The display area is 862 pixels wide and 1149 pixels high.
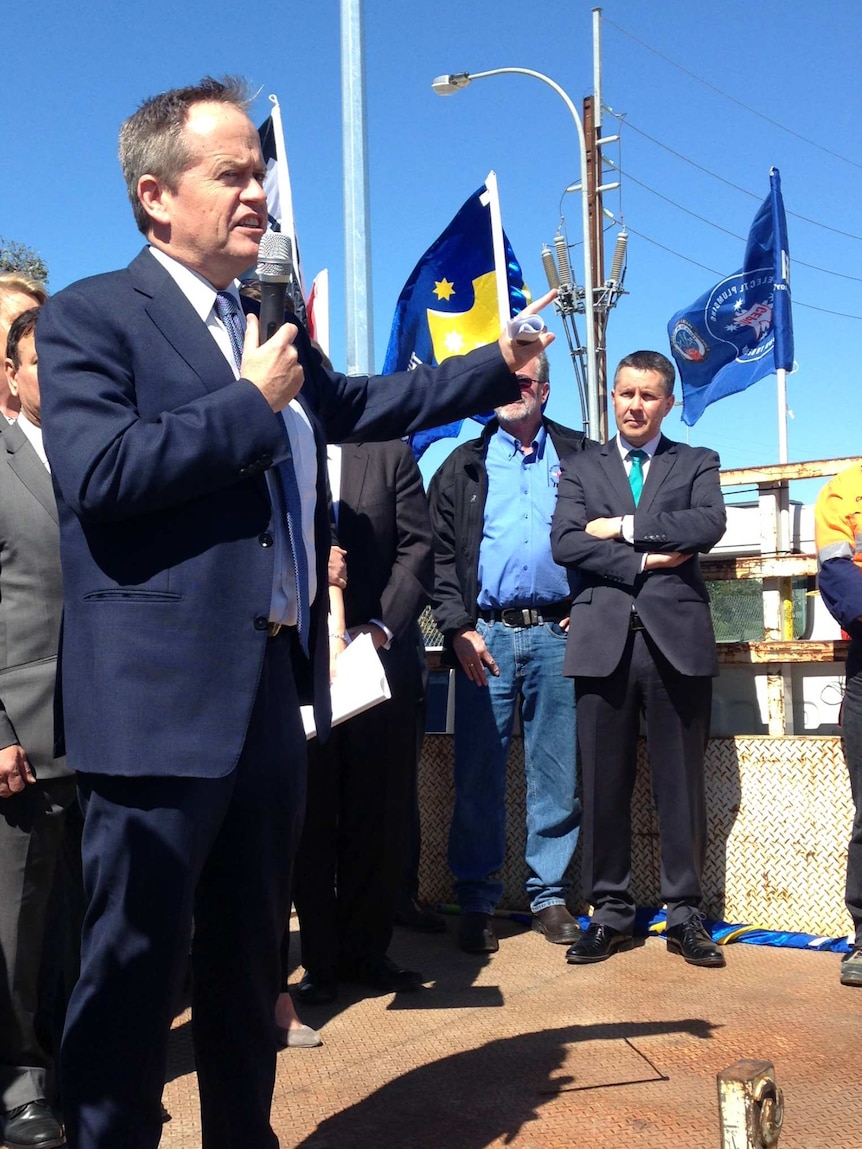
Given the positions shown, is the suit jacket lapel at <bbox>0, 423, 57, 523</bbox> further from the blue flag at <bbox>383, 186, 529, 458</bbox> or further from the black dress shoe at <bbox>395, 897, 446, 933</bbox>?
the blue flag at <bbox>383, 186, 529, 458</bbox>

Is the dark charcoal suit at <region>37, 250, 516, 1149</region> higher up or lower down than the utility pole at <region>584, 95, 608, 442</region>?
lower down

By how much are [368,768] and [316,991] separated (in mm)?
805

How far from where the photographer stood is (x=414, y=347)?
641 centimetres

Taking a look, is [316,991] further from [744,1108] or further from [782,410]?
[782,410]

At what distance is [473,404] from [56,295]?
3.10ft

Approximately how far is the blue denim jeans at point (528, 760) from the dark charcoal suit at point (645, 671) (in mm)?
204

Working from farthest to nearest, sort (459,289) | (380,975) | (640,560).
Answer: (459,289), (640,560), (380,975)

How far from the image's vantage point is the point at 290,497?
7.96 feet

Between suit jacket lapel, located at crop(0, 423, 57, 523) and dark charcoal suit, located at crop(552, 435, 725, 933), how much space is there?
89.5 inches

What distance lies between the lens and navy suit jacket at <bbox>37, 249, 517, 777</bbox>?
214cm

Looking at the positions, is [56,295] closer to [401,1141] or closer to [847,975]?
[401,1141]

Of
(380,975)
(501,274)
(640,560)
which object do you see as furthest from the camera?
(640,560)

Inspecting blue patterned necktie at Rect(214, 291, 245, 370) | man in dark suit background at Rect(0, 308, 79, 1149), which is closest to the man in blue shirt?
man in dark suit background at Rect(0, 308, 79, 1149)

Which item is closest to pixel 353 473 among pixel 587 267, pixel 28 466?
pixel 28 466
